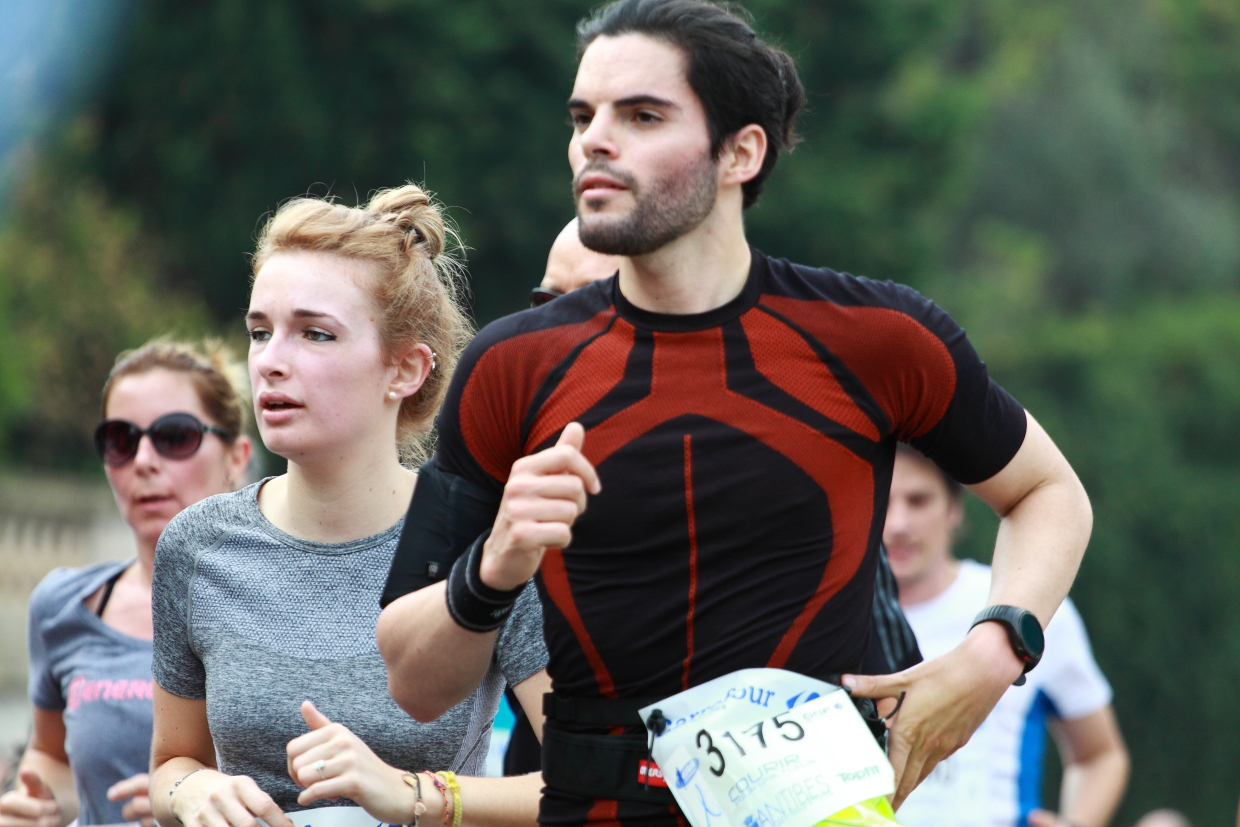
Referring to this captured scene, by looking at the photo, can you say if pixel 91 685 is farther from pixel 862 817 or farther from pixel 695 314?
pixel 862 817

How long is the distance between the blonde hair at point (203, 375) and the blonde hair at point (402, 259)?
1.12 m

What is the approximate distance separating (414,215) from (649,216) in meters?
0.96

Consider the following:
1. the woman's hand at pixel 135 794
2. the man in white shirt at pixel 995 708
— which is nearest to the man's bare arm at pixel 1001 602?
the woman's hand at pixel 135 794

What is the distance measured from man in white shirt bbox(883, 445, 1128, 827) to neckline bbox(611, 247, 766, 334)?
2.24 meters

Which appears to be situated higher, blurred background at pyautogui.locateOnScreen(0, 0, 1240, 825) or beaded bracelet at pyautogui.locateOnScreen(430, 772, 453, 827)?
blurred background at pyautogui.locateOnScreen(0, 0, 1240, 825)

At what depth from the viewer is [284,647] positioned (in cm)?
320

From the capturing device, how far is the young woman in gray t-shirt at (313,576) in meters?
3.14

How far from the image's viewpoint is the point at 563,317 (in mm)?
2836

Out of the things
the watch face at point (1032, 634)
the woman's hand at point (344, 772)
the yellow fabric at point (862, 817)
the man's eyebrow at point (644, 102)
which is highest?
the man's eyebrow at point (644, 102)

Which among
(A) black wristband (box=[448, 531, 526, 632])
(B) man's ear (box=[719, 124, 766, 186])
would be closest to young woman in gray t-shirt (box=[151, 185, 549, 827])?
(A) black wristband (box=[448, 531, 526, 632])

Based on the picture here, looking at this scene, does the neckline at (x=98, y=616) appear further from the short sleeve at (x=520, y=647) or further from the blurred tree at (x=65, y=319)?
the blurred tree at (x=65, y=319)

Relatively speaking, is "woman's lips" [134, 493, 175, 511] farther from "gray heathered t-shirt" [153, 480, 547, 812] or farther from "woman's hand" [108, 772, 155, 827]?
"gray heathered t-shirt" [153, 480, 547, 812]

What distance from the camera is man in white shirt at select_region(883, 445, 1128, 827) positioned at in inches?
193

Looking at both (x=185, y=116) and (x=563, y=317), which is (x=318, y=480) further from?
(x=185, y=116)
